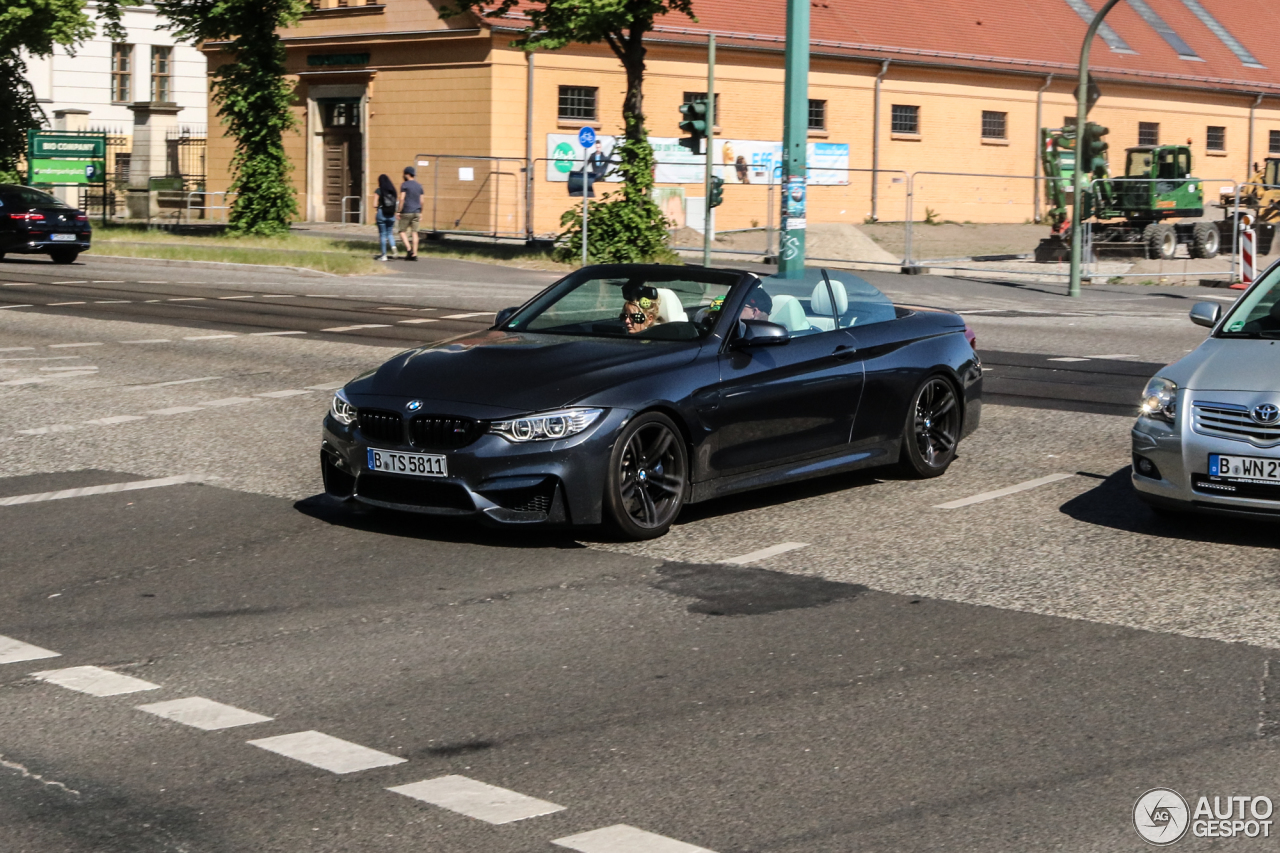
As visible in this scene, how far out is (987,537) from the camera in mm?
8305

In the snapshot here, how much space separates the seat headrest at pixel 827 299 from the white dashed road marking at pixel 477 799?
509cm

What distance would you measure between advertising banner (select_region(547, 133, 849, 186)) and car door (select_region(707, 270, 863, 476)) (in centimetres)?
2974

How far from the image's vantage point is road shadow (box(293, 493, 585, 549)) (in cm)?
815

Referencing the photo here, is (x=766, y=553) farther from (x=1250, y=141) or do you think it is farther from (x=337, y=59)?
(x=1250, y=141)

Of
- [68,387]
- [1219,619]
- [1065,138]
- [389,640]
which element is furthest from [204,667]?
[1065,138]

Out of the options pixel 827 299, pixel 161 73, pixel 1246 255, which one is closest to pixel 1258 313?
pixel 827 299

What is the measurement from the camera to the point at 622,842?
429 centimetres

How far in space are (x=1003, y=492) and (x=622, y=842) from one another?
5679 mm

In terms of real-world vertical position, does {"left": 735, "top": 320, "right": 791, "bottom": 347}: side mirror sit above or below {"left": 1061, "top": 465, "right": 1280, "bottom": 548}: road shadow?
above

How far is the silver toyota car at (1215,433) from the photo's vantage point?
7750 mm

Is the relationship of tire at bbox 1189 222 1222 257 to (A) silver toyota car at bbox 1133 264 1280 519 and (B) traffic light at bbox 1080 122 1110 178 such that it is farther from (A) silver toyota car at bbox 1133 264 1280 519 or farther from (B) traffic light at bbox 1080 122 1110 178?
(A) silver toyota car at bbox 1133 264 1280 519

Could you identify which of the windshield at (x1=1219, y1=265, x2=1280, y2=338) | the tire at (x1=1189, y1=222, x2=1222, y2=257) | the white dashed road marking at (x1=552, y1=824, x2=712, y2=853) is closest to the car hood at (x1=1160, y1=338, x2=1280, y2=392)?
the windshield at (x1=1219, y1=265, x2=1280, y2=338)

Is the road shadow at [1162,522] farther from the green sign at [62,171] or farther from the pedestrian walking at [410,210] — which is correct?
the green sign at [62,171]

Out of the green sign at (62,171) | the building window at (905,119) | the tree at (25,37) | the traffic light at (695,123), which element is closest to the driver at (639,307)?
the traffic light at (695,123)
